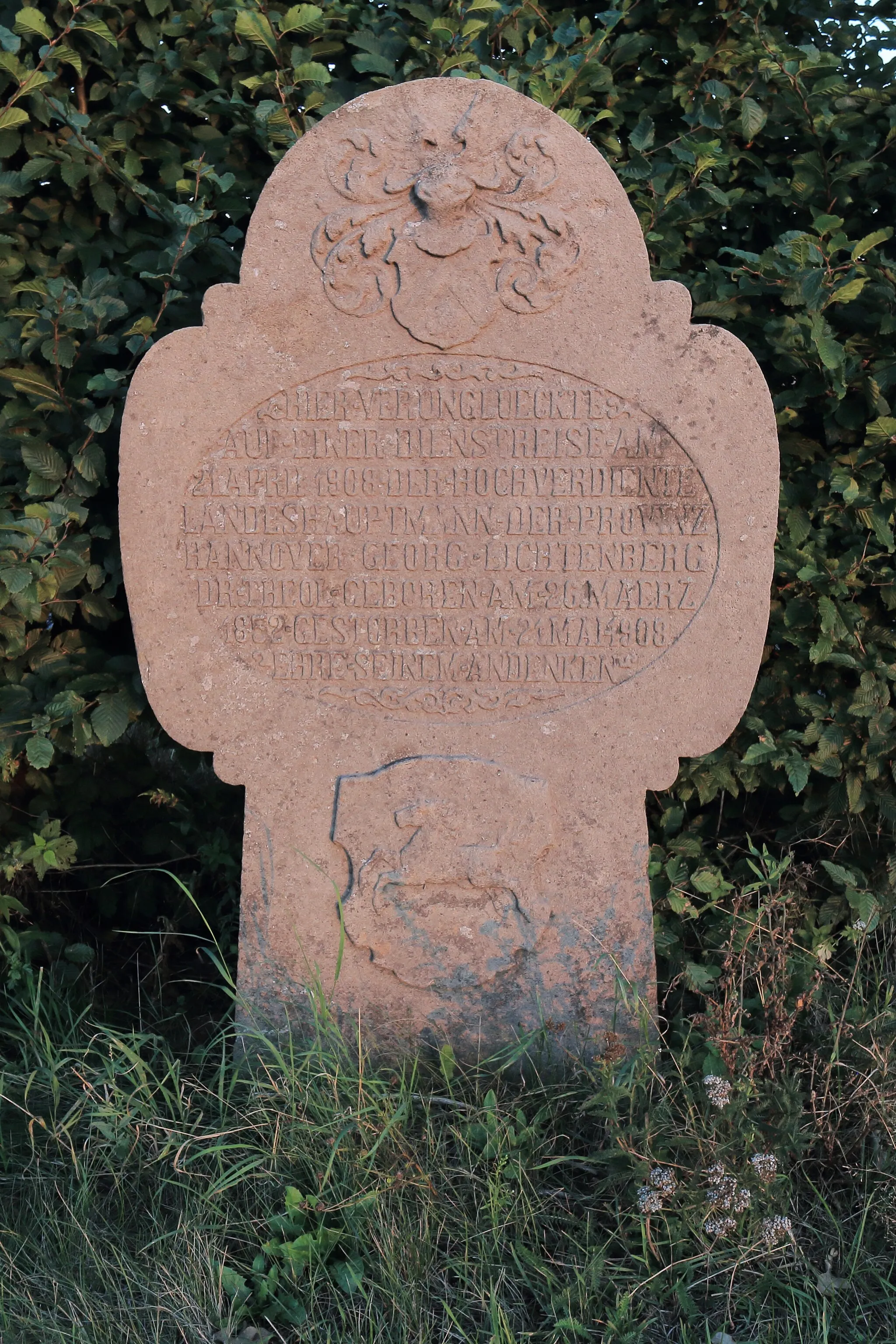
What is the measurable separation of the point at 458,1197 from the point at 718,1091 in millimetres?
506

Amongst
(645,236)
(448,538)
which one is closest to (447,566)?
(448,538)

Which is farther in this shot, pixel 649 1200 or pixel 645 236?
pixel 645 236

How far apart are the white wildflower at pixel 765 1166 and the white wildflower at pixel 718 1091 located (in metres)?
0.10

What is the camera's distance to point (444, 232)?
8.02ft

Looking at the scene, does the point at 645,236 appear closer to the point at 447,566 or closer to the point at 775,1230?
the point at 447,566

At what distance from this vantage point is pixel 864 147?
9.14 ft

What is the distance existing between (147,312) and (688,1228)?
7.36 feet

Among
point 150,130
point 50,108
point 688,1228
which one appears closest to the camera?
point 688,1228

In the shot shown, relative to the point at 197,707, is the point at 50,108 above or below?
above

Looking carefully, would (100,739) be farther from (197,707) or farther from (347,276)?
(347,276)

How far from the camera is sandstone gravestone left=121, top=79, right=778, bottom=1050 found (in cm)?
245

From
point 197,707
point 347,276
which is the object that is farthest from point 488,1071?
point 347,276

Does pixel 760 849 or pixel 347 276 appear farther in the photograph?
pixel 760 849

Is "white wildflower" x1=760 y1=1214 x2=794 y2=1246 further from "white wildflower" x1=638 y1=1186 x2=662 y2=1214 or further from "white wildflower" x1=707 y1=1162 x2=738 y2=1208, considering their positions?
"white wildflower" x1=638 y1=1186 x2=662 y2=1214
